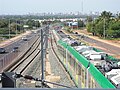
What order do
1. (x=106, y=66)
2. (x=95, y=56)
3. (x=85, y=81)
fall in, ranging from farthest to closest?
(x=95, y=56) < (x=85, y=81) < (x=106, y=66)

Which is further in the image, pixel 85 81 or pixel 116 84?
pixel 85 81

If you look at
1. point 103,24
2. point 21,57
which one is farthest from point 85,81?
point 103,24

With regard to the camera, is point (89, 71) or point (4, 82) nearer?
point (4, 82)

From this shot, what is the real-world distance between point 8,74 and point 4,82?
0.49 ft

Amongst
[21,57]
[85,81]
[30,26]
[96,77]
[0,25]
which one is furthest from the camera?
[30,26]

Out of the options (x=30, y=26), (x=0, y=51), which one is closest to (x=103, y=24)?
(x=30, y=26)

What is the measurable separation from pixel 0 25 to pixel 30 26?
11.9m

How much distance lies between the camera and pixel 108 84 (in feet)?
21.8

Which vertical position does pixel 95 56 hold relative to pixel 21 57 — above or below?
above

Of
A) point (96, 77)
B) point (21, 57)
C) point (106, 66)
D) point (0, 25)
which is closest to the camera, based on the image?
point (96, 77)

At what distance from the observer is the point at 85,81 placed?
33.5ft

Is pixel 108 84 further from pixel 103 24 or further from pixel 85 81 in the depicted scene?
pixel 103 24

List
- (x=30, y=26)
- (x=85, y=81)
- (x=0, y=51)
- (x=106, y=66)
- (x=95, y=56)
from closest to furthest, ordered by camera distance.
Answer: (x=106, y=66) → (x=85, y=81) → (x=95, y=56) → (x=0, y=51) → (x=30, y=26)

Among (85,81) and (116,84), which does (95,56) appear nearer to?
(85,81)
